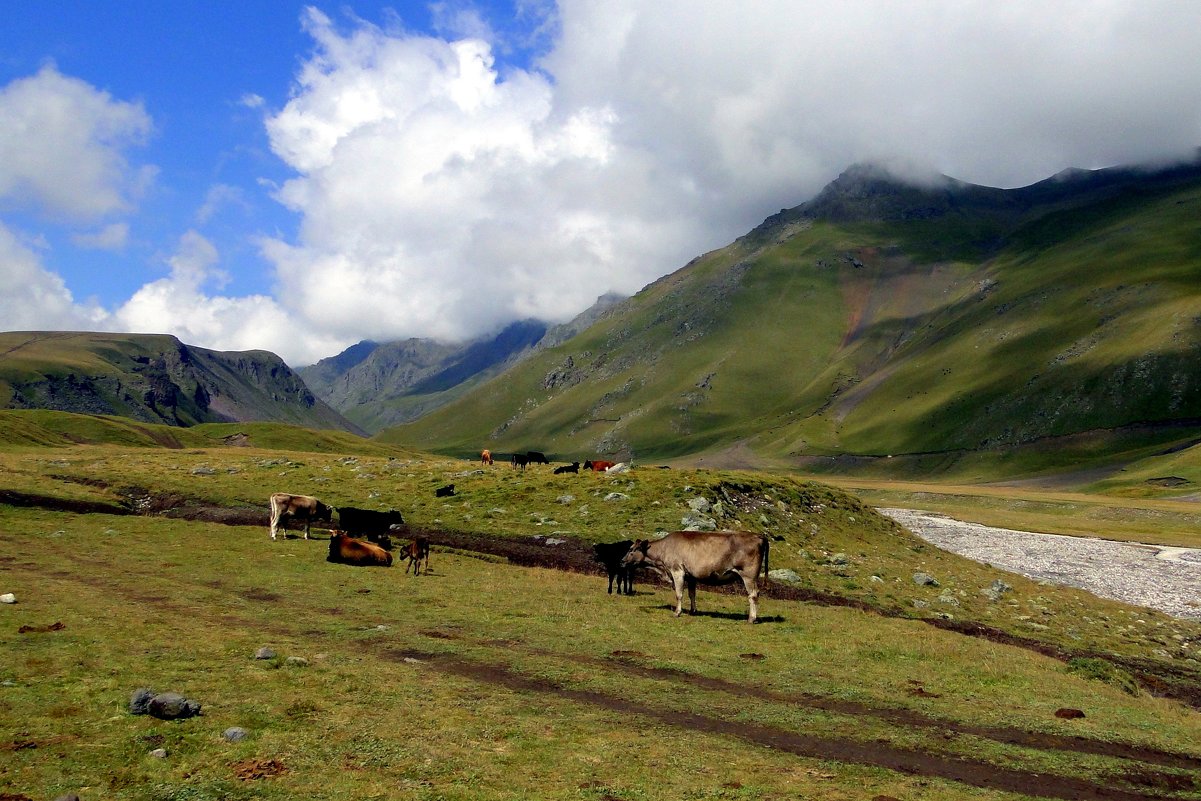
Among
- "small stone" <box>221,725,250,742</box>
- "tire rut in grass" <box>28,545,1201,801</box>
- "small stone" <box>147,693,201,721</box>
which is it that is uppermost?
"small stone" <box>147,693,201,721</box>

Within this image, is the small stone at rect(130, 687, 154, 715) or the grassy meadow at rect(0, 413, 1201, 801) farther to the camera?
the small stone at rect(130, 687, 154, 715)

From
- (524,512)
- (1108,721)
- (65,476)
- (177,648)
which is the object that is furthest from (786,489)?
(65,476)

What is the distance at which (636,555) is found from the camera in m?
31.6

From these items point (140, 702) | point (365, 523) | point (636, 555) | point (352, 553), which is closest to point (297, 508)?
point (365, 523)

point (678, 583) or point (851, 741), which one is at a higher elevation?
point (678, 583)

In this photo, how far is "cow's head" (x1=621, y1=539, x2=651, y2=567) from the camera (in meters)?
31.3

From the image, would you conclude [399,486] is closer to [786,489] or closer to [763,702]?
[786,489]

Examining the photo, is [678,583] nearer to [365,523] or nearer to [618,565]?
[618,565]

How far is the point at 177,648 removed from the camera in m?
18.4

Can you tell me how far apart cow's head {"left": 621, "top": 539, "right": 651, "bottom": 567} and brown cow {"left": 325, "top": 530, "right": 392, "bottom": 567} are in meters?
12.4

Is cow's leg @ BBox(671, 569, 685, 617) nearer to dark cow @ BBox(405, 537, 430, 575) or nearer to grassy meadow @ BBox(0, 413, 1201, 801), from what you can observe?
grassy meadow @ BBox(0, 413, 1201, 801)

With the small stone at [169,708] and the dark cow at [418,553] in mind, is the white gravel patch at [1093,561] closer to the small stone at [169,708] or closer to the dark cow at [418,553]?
the dark cow at [418,553]

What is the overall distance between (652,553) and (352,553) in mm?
14788

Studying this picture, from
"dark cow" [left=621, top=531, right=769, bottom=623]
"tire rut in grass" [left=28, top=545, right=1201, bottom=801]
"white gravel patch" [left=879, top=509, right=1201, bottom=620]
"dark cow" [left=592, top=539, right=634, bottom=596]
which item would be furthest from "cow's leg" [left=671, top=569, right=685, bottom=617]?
"white gravel patch" [left=879, top=509, right=1201, bottom=620]
